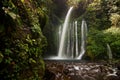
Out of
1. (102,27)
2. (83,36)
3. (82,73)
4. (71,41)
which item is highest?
(102,27)

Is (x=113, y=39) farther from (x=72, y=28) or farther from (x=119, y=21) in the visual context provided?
(x=72, y=28)

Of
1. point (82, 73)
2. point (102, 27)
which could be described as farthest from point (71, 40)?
point (82, 73)

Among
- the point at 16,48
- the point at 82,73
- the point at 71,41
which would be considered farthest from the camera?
the point at 71,41

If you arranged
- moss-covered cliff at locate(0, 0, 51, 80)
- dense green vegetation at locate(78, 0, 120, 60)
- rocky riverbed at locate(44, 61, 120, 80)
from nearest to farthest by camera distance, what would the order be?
1. moss-covered cliff at locate(0, 0, 51, 80)
2. rocky riverbed at locate(44, 61, 120, 80)
3. dense green vegetation at locate(78, 0, 120, 60)

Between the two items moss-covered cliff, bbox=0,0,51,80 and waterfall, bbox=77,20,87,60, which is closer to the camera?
moss-covered cliff, bbox=0,0,51,80

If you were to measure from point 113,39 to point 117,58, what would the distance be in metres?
1.90

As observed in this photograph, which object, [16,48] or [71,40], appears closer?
[16,48]

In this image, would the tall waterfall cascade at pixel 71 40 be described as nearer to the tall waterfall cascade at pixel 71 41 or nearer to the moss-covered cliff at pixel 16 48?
the tall waterfall cascade at pixel 71 41

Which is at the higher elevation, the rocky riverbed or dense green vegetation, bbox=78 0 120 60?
dense green vegetation, bbox=78 0 120 60

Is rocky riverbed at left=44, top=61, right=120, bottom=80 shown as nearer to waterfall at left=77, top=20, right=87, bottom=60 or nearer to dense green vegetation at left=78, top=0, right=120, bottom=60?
dense green vegetation at left=78, top=0, right=120, bottom=60

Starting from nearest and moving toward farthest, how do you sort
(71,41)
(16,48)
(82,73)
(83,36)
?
(16,48) → (82,73) → (83,36) → (71,41)

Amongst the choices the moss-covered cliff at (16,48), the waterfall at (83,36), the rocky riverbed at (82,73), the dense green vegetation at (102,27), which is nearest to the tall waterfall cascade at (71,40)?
the waterfall at (83,36)

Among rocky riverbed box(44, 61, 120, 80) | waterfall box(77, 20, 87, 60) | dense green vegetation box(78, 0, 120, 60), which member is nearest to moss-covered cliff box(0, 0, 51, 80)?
rocky riverbed box(44, 61, 120, 80)

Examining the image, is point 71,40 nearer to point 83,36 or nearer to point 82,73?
point 83,36
